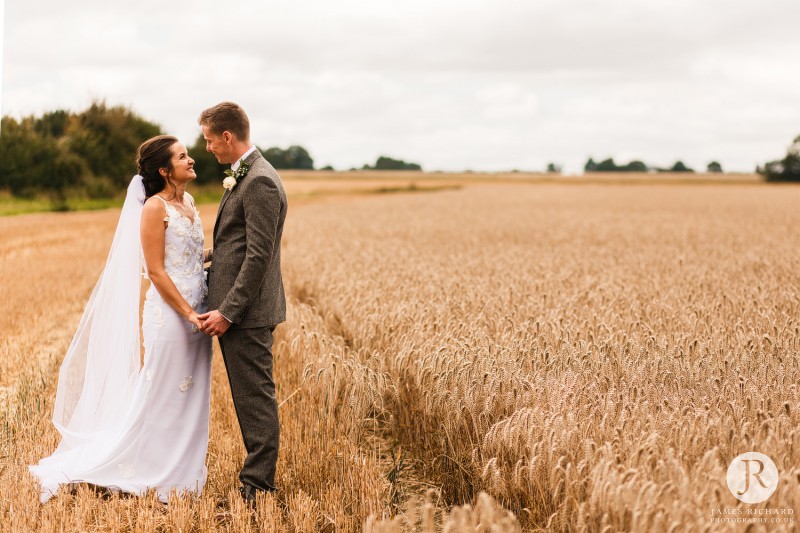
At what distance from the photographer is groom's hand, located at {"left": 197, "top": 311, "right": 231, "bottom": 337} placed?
418cm

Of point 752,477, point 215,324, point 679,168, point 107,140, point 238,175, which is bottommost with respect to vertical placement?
point 752,477

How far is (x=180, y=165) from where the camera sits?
4.51 meters

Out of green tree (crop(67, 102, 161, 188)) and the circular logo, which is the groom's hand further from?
green tree (crop(67, 102, 161, 188))

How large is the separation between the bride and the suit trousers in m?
0.31

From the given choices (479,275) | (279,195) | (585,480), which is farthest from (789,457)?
(479,275)

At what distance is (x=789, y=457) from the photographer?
11.2ft

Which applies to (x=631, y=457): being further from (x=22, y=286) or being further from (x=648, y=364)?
(x=22, y=286)

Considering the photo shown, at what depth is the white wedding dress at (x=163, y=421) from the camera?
4438 millimetres

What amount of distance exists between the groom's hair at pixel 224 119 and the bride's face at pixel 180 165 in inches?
14.2

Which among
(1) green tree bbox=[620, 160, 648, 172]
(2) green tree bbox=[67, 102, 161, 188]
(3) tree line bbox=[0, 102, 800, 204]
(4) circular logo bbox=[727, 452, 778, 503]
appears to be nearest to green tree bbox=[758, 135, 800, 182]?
(1) green tree bbox=[620, 160, 648, 172]

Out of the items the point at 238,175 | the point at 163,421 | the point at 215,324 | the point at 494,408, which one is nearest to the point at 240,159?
the point at 238,175

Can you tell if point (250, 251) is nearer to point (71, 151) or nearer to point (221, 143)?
point (221, 143)

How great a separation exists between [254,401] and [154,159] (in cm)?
176

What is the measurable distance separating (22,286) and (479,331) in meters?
9.81
